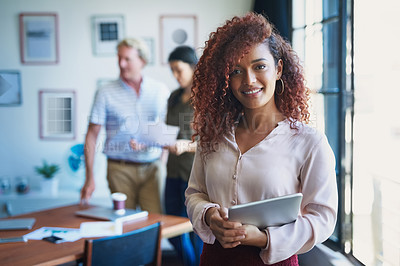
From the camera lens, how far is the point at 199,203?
116 cm

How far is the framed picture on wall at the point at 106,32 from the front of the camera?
354 cm

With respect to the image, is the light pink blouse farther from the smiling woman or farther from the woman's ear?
the woman's ear

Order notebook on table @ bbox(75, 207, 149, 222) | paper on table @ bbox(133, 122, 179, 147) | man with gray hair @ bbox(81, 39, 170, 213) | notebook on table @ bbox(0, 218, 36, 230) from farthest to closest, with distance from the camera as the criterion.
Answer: man with gray hair @ bbox(81, 39, 170, 213)
paper on table @ bbox(133, 122, 179, 147)
notebook on table @ bbox(75, 207, 149, 222)
notebook on table @ bbox(0, 218, 36, 230)

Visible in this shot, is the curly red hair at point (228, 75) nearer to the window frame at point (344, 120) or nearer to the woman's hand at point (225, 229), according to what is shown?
the woman's hand at point (225, 229)

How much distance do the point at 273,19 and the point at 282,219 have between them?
7.26 ft

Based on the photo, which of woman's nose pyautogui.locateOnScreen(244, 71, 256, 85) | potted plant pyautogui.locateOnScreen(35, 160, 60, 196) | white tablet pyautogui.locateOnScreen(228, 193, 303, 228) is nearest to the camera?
white tablet pyautogui.locateOnScreen(228, 193, 303, 228)

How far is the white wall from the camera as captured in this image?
11.6 feet

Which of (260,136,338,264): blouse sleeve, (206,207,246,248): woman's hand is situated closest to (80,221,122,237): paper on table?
(206,207,246,248): woman's hand

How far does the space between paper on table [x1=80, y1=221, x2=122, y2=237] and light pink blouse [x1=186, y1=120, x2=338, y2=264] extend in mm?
800

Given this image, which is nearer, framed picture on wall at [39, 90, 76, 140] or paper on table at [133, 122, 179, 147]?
paper on table at [133, 122, 179, 147]

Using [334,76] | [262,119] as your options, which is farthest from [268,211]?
[334,76]

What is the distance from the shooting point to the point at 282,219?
1040 millimetres

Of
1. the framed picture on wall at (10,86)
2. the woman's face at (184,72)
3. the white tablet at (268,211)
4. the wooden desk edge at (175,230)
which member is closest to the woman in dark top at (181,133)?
the woman's face at (184,72)
